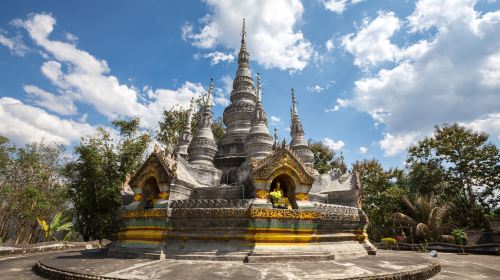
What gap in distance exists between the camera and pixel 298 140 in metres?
26.0

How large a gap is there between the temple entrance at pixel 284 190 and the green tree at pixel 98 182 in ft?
65.1

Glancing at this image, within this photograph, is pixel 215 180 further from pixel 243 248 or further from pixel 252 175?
pixel 243 248

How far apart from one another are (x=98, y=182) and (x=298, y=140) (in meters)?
19.2

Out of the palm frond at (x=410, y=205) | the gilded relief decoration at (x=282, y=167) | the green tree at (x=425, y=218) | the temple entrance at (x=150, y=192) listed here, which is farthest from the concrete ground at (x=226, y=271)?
the palm frond at (x=410, y=205)

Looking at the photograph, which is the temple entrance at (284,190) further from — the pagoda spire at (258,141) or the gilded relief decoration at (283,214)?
the pagoda spire at (258,141)

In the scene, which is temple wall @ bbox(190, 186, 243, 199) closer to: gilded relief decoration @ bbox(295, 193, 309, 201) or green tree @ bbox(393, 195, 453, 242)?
gilded relief decoration @ bbox(295, 193, 309, 201)

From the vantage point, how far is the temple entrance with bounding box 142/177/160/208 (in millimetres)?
14531

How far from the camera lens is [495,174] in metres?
32.2

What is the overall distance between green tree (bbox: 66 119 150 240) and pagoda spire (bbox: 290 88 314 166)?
52.2 ft

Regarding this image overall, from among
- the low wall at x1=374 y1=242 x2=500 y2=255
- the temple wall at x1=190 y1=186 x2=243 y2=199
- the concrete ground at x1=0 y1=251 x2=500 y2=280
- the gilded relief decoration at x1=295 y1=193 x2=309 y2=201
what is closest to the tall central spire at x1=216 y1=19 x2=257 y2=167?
the temple wall at x1=190 y1=186 x2=243 y2=199

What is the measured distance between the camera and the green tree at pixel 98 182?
28.3m

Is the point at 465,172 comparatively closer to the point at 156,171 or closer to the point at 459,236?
the point at 459,236

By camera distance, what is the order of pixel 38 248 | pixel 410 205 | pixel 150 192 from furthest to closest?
1. pixel 410 205
2. pixel 38 248
3. pixel 150 192

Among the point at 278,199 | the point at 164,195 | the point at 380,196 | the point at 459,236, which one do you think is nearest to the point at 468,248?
the point at 459,236
